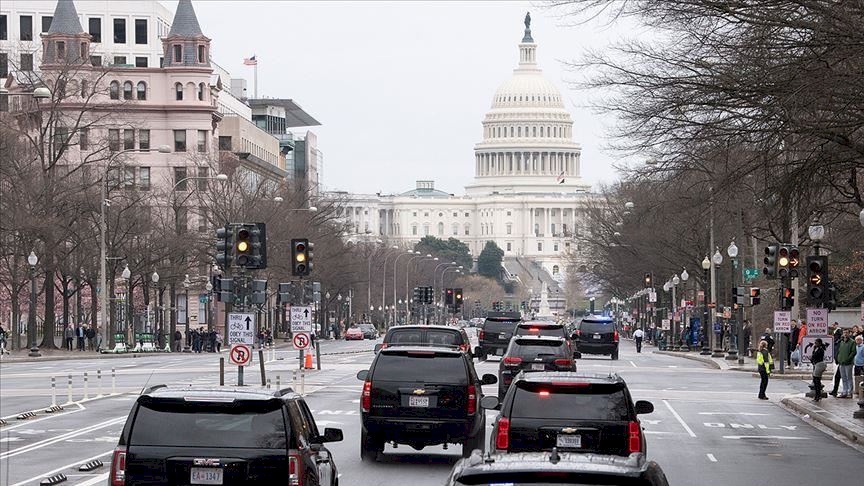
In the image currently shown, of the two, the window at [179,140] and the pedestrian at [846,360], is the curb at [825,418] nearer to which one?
the pedestrian at [846,360]

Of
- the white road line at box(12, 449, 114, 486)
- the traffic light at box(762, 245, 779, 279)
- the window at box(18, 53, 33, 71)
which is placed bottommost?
the white road line at box(12, 449, 114, 486)

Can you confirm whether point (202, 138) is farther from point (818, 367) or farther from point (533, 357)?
point (533, 357)

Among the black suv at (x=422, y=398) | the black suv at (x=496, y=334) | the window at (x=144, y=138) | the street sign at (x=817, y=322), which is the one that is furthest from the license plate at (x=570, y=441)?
the window at (x=144, y=138)

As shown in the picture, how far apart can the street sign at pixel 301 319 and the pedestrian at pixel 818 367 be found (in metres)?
15.3

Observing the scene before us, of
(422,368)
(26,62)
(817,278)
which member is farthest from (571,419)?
(26,62)

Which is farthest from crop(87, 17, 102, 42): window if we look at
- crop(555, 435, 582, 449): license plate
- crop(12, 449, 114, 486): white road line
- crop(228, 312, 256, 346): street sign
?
crop(555, 435, 582, 449): license plate

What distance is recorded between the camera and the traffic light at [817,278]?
126 ft

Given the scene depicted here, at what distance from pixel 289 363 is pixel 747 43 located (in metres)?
39.9

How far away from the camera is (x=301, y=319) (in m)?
48.7

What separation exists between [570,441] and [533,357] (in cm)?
1803

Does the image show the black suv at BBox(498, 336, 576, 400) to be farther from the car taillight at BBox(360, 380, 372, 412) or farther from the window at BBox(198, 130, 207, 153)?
the window at BBox(198, 130, 207, 153)

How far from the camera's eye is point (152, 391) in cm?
1373

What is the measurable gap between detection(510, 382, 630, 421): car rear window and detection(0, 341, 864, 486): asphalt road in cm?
387

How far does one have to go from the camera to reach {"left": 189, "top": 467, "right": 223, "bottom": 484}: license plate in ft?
43.5
